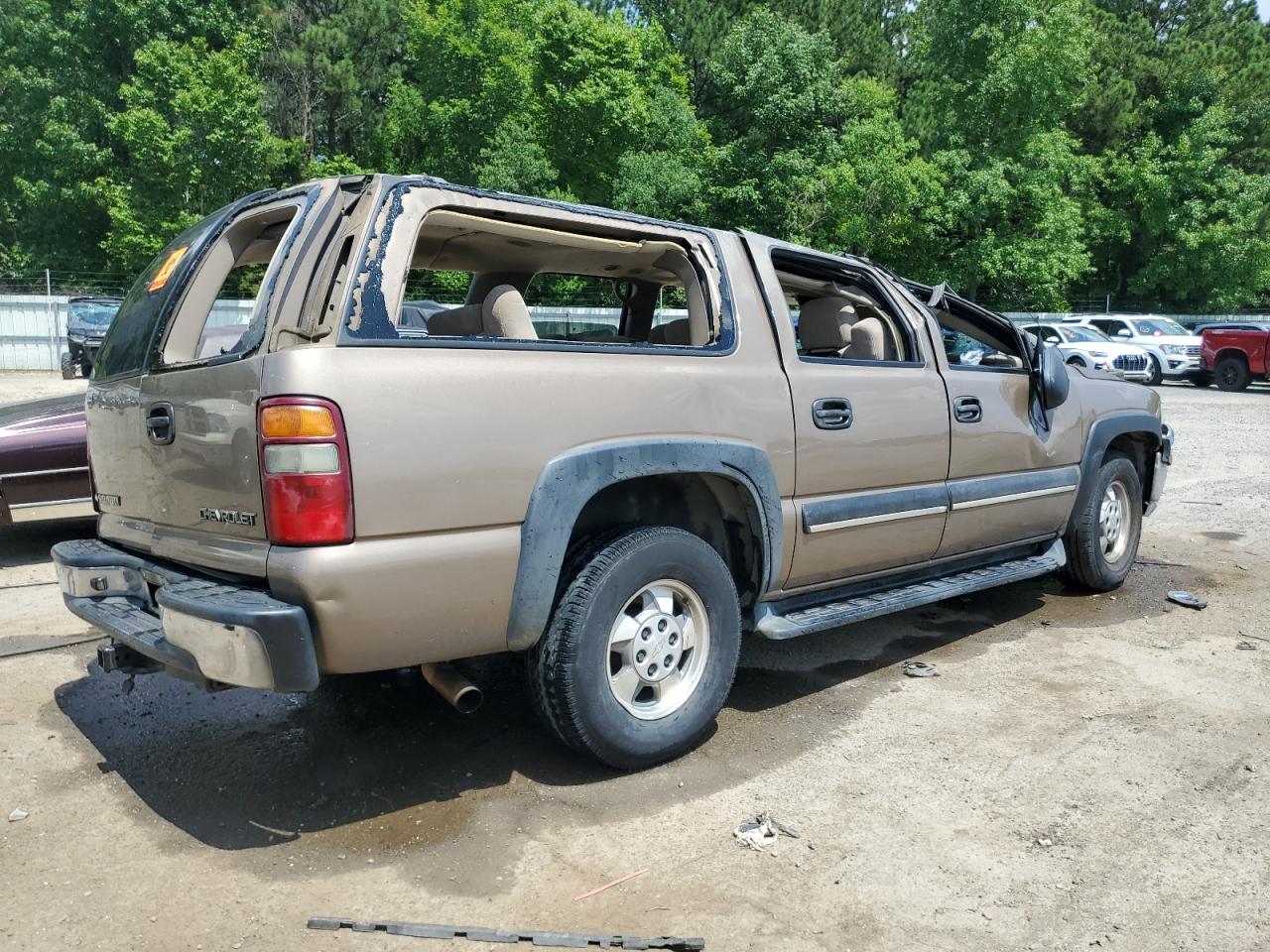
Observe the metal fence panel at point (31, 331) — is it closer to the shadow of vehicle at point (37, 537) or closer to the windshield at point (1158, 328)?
the shadow of vehicle at point (37, 537)

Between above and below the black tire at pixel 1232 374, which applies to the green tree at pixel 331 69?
above

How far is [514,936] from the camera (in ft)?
8.54

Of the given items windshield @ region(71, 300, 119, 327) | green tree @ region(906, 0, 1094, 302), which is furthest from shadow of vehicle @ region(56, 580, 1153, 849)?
green tree @ region(906, 0, 1094, 302)

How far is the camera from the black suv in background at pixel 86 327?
2094 centimetres

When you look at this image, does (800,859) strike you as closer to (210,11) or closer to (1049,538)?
(1049,538)

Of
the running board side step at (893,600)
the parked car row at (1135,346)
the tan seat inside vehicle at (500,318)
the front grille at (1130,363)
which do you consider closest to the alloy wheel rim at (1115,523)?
the running board side step at (893,600)

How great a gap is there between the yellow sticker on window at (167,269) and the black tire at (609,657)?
1946mm

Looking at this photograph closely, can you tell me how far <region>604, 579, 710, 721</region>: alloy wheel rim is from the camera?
3.50 meters

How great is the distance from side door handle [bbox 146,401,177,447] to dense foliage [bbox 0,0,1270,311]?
29271 mm

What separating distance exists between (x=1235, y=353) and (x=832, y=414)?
22.3 m

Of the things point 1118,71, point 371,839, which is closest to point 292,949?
point 371,839

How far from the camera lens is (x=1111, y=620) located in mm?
5512

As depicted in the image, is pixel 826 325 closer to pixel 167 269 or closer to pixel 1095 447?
pixel 1095 447

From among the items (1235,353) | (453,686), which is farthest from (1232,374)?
(453,686)
